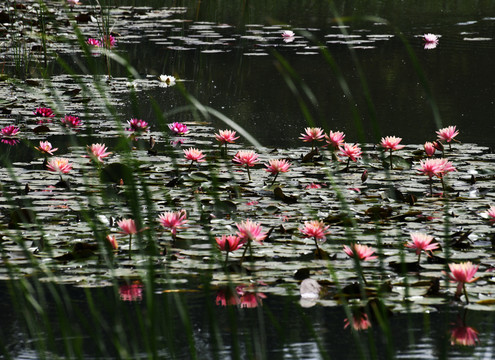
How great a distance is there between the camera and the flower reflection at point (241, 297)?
2064 millimetres

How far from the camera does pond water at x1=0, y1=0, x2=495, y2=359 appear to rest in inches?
70.8

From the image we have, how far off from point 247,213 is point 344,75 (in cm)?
316

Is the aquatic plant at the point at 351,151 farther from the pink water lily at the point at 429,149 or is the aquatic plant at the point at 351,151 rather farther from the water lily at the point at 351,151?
the pink water lily at the point at 429,149

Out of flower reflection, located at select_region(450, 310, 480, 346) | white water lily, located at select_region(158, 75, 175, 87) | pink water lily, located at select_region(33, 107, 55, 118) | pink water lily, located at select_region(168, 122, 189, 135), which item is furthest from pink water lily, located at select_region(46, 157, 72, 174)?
white water lily, located at select_region(158, 75, 175, 87)

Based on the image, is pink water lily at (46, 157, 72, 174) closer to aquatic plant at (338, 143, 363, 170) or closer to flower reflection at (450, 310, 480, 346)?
aquatic plant at (338, 143, 363, 170)

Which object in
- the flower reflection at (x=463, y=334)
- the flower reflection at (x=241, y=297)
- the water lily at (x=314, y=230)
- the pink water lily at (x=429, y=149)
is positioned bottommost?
the flower reflection at (x=463, y=334)

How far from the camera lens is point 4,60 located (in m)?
5.97

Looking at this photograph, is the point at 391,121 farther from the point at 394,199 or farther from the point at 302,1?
the point at 302,1

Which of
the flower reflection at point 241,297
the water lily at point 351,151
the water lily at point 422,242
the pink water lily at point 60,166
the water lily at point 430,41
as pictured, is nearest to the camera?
the flower reflection at point 241,297

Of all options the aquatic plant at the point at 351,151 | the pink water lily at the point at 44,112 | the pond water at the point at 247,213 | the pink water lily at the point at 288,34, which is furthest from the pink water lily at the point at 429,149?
the pink water lily at the point at 288,34

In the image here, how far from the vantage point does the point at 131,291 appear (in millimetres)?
2145

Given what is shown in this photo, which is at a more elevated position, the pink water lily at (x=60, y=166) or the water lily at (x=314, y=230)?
the pink water lily at (x=60, y=166)

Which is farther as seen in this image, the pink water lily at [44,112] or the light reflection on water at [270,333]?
the pink water lily at [44,112]

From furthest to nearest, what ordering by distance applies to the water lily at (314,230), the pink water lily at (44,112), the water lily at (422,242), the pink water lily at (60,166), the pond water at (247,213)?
1. the pink water lily at (44,112)
2. the pink water lily at (60,166)
3. the water lily at (314,230)
4. the water lily at (422,242)
5. the pond water at (247,213)
